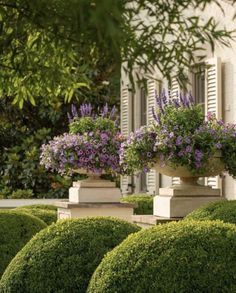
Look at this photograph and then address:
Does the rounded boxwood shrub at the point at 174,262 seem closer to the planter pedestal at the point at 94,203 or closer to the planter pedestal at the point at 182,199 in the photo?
the planter pedestal at the point at 182,199

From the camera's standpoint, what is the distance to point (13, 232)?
8391 mm

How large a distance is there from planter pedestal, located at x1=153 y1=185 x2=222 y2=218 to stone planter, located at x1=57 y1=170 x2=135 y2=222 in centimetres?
199

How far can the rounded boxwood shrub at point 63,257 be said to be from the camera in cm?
616

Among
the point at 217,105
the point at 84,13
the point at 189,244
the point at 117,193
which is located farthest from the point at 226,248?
the point at 217,105

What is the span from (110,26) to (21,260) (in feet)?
10.2

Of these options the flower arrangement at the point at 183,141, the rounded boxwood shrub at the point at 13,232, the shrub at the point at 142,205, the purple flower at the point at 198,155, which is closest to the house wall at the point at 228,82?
the shrub at the point at 142,205

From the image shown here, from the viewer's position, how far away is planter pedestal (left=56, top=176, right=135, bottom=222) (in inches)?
423

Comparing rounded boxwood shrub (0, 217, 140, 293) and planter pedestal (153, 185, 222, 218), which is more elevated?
planter pedestal (153, 185, 222, 218)

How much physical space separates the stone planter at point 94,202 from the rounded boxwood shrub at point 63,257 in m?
4.11

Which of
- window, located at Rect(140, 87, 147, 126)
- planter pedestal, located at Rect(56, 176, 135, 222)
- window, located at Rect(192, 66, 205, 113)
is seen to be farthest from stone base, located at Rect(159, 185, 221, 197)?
window, located at Rect(140, 87, 147, 126)

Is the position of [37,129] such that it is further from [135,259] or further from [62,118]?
[135,259]

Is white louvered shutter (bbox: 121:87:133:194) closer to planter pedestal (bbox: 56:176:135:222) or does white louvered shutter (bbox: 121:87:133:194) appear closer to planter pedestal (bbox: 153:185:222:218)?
planter pedestal (bbox: 56:176:135:222)

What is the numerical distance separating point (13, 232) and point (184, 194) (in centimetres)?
147

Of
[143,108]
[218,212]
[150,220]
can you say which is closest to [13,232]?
[150,220]
